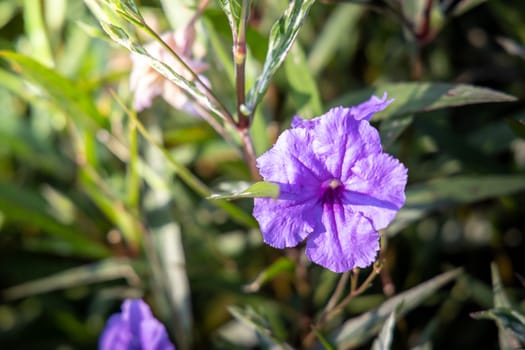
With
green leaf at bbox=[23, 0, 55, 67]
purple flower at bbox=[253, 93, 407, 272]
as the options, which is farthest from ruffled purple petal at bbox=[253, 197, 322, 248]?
green leaf at bbox=[23, 0, 55, 67]

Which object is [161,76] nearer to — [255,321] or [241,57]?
[241,57]

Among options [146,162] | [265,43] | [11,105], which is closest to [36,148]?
[11,105]

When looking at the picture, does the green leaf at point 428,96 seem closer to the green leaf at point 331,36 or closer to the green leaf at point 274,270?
the green leaf at point 274,270

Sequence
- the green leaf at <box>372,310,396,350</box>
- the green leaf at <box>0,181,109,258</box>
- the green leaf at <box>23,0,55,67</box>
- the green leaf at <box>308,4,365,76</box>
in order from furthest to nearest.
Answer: the green leaf at <box>308,4,365,76</box>, the green leaf at <box>0,181,109,258</box>, the green leaf at <box>23,0,55,67</box>, the green leaf at <box>372,310,396,350</box>

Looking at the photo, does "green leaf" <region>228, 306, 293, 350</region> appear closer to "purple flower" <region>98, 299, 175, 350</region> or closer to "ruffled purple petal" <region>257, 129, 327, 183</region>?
"purple flower" <region>98, 299, 175, 350</region>

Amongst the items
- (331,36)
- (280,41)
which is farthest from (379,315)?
(331,36)

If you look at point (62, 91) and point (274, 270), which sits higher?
point (62, 91)
